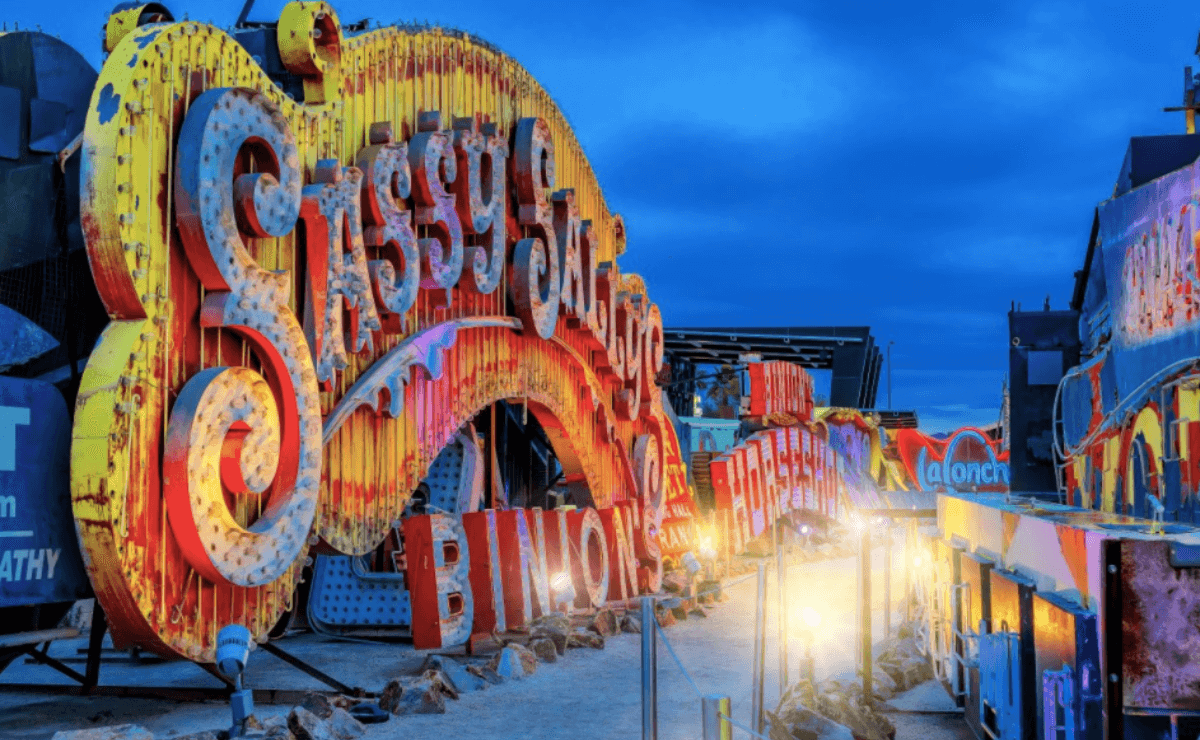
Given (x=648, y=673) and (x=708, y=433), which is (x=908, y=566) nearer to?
(x=648, y=673)

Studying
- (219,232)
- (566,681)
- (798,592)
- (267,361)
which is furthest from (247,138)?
(798,592)

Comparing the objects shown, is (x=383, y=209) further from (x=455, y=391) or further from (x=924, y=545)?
(x=924, y=545)

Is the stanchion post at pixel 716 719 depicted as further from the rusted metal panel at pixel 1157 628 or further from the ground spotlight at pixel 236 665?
the ground spotlight at pixel 236 665

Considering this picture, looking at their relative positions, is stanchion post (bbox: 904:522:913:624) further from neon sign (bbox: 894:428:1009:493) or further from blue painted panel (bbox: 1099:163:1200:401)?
neon sign (bbox: 894:428:1009:493)

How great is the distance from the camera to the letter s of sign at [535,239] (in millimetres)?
12266

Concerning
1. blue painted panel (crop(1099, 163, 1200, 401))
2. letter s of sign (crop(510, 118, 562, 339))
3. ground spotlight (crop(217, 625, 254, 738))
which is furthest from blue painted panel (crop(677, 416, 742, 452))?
ground spotlight (crop(217, 625, 254, 738))

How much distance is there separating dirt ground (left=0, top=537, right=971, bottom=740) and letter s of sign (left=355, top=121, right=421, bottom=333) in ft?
10.6

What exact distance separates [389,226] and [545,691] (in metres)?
4.02

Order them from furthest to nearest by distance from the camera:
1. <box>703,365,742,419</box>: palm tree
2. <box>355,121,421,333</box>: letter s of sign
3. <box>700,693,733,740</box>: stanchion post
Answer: <box>703,365,742,419</box>: palm tree
<box>355,121,421,333</box>: letter s of sign
<box>700,693,733,740</box>: stanchion post

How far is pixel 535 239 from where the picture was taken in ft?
40.7

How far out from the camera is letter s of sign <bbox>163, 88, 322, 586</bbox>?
6.79m

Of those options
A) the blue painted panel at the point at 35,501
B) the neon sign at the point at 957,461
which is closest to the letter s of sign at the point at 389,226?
the blue painted panel at the point at 35,501

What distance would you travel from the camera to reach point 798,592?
16.6 m

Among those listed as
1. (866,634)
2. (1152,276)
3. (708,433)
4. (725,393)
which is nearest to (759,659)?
(866,634)
